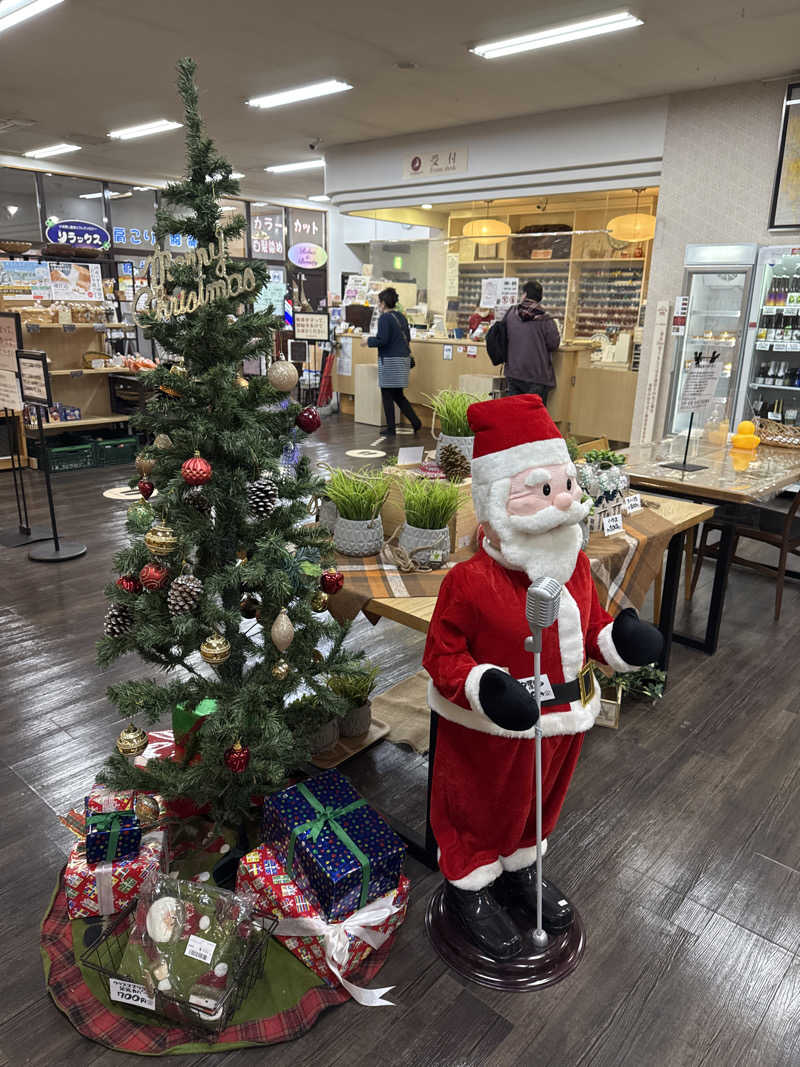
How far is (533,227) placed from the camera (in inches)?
423

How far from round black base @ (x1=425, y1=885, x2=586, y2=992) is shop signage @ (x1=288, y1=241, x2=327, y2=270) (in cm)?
1414

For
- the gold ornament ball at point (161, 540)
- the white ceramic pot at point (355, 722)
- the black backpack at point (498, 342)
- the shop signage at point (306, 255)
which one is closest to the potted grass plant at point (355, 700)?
the white ceramic pot at point (355, 722)

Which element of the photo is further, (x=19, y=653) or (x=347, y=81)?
(x=347, y=81)

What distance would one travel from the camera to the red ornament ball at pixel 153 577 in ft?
5.73

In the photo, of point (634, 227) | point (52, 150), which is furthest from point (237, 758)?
point (52, 150)

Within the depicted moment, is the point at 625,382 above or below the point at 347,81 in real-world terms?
below

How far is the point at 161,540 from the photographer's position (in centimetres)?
172

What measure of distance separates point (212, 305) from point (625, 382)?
6663mm

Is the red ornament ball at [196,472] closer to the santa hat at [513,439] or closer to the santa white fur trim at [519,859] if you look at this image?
the santa hat at [513,439]

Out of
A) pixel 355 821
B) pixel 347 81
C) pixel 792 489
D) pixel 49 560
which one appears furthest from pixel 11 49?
pixel 792 489

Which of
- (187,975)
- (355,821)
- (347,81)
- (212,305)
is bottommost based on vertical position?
(187,975)

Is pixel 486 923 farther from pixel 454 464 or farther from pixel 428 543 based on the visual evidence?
pixel 454 464

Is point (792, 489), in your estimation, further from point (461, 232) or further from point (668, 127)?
point (461, 232)

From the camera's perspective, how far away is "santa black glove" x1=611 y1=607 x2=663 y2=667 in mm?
1707
